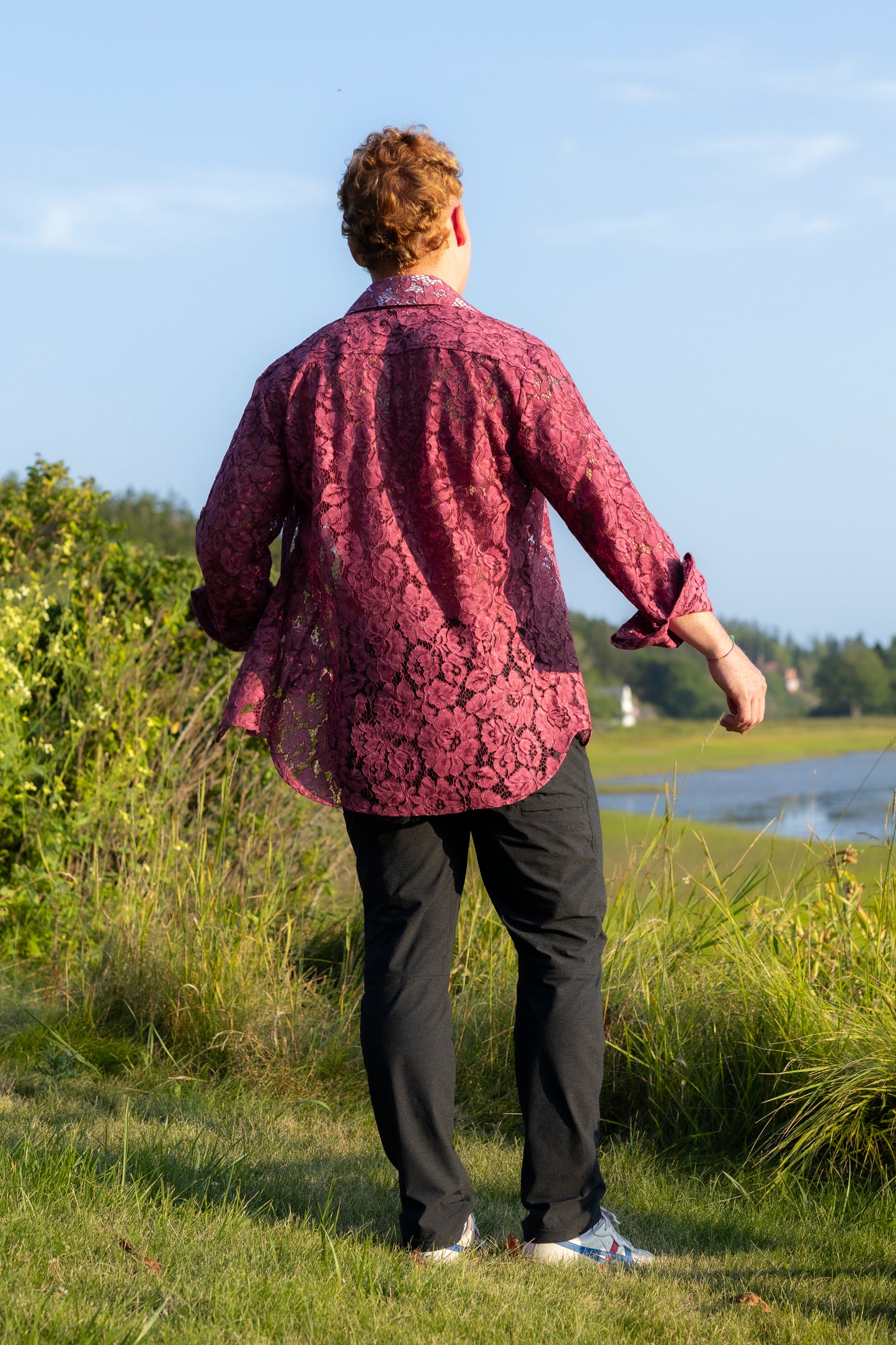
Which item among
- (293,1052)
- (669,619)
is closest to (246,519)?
(669,619)

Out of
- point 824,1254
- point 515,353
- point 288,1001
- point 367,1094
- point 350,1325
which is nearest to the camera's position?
point 350,1325

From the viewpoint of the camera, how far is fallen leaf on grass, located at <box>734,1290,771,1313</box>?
7.06 ft

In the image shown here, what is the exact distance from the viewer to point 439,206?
225 centimetres

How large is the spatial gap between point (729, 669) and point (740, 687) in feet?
0.14

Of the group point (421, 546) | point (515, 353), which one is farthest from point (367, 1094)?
point (515, 353)

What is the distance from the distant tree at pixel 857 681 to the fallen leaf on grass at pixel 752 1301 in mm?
28573

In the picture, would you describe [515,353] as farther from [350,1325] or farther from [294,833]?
[294,833]

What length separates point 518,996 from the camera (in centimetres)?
229

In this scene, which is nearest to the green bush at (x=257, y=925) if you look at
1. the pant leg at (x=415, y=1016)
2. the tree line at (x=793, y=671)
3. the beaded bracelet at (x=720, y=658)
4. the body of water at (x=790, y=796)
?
the body of water at (x=790, y=796)

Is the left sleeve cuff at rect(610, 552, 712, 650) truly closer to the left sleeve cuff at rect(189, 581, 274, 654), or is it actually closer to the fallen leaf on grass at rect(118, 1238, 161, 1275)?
the left sleeve cuff at rect(189, 581, 274, 654)

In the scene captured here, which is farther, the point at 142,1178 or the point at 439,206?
the point at 142,1178

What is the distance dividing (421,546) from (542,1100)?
1.03 meters

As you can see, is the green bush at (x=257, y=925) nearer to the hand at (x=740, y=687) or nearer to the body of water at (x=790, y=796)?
the body of water at (x=790, y=796)

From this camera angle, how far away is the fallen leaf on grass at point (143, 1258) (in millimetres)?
2082
